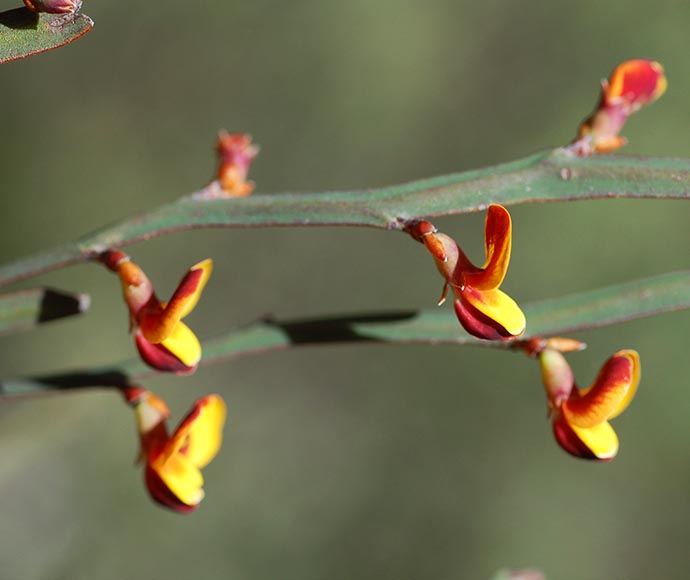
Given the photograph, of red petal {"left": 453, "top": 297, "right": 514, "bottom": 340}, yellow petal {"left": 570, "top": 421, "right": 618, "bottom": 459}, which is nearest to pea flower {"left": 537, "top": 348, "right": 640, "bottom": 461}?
yellow petal {"left": 570, "top": 421, "right": 618, "bottom": 459}

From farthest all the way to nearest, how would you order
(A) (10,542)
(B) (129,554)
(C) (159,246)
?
(C) (159,246)
(B) (129,554)
(A) (10,542)

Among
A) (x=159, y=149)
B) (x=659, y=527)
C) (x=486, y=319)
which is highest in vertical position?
(x=486, y=319)

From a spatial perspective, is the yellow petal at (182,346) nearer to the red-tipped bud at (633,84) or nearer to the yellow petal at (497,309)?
the yellow petal at (497,309)

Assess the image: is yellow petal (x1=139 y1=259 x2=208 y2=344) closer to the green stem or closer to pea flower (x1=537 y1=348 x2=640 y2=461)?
the green stem

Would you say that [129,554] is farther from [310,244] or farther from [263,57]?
[263,57]

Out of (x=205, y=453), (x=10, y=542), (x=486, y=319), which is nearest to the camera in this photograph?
(x=486, y=319)

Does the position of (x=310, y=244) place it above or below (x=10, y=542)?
above

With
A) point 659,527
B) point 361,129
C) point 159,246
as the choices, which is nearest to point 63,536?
point 159,246
